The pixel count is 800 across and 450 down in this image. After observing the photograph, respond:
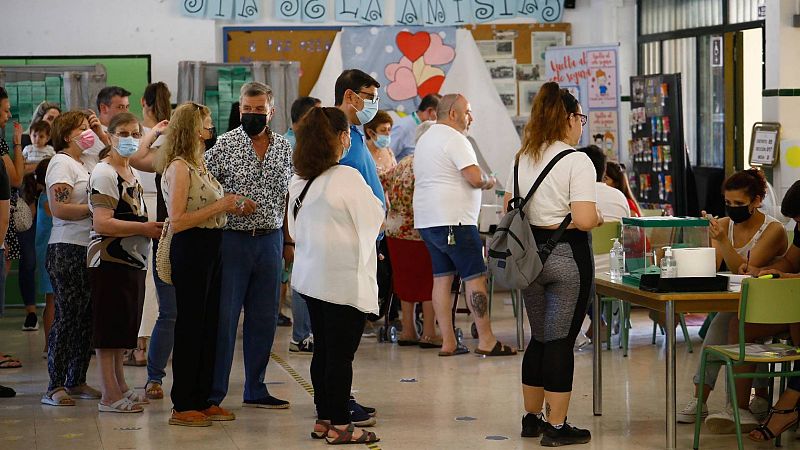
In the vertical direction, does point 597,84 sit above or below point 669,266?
above

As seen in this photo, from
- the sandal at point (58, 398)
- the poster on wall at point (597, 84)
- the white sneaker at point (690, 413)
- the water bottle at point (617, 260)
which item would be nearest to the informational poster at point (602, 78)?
the poster on wall at point (597, 84)

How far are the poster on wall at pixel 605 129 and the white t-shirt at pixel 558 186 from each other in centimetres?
563

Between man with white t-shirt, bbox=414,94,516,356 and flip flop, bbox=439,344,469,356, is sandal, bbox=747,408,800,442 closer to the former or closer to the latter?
man with white t-shirt, bbox=414,94,516,356

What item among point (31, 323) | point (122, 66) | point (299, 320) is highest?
point (122, 66)

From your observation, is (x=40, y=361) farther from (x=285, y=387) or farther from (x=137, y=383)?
(x=285, y=387)

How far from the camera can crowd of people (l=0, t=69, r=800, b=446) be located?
4.93 m

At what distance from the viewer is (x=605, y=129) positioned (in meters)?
10.6

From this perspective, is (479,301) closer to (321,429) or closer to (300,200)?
(321,429)

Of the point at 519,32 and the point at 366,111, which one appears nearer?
the point at 366,111

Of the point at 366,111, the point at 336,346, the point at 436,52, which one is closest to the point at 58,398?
the point at 336,346

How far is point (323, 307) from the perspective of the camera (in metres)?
4.95

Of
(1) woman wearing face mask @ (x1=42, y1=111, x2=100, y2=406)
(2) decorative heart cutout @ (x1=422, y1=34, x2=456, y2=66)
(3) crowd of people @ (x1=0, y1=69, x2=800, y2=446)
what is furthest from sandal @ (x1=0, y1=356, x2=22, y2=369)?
(2) decorative heart cutout @ (x1=422, y1=34, x2=456, y2=66)

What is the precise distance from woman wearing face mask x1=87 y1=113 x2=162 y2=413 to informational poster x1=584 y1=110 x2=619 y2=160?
570cm

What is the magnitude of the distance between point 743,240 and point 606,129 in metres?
4.86
